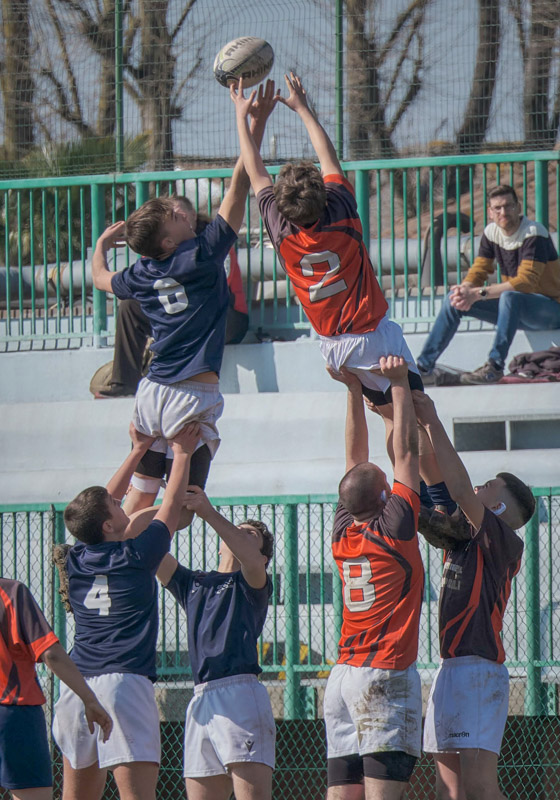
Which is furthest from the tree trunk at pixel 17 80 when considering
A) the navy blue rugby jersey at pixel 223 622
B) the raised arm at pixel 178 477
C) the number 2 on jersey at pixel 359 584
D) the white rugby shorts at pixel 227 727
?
the number 2 on jersey at pixel 359 584

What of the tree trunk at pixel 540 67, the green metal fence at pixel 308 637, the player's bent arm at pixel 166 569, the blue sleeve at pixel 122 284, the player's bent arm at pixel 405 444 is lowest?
the green metal fence at pixel 308 637

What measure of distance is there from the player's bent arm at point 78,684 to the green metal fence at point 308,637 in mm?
2604

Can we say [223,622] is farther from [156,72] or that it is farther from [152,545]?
[156,72]

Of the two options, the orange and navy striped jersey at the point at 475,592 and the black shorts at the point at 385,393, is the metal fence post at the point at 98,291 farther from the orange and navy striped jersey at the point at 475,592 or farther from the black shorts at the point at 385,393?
the orange and navy striped jersey at the point at 475,592

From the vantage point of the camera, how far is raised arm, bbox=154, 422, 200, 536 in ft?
18.9

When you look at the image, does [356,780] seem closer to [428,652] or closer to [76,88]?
[428,652]

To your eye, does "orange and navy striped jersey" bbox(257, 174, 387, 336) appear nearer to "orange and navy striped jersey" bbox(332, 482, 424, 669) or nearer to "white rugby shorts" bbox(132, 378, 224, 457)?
"white rugby shorts" bbox(132, 378, 224, 457)

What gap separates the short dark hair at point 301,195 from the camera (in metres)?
5.35

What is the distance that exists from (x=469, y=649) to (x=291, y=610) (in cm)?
279

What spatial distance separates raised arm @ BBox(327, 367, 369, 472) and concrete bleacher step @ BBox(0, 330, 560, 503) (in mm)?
3485

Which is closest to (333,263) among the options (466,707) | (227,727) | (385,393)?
(385,393)

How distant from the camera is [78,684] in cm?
533

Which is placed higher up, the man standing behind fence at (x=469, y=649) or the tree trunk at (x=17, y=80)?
the tree trunk at (x=17, y=80)

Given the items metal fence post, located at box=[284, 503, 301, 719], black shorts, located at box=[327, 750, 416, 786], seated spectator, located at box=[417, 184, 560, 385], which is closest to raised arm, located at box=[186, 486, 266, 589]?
black shorts, located at box=[327, 750, 416, 786]
